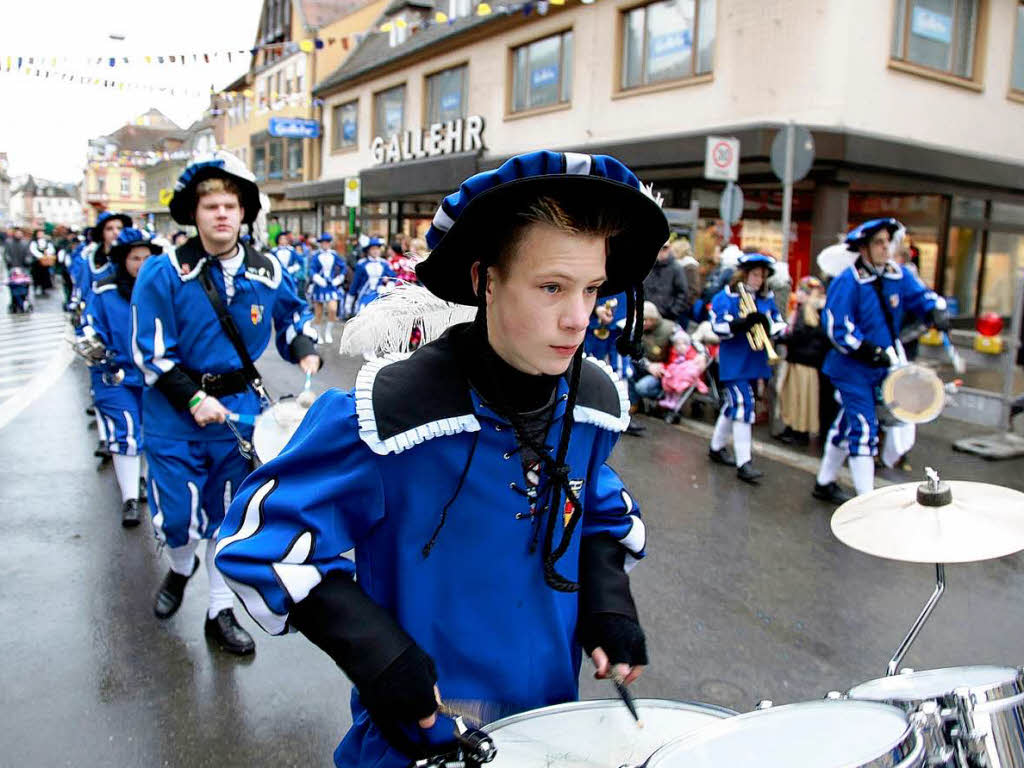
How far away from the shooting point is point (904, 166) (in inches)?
583

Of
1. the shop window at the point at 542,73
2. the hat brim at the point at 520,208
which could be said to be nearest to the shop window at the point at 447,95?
the shop window at the point at 542,73

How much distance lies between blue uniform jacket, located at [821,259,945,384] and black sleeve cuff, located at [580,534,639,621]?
4888 mm

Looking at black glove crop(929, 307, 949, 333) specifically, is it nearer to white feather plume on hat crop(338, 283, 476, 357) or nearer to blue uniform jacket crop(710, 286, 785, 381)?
blue uniform jacket crop(710, 286, 785, 381)

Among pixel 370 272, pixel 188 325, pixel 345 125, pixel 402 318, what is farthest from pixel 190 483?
pixel 345 125

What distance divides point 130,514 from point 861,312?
552 cm

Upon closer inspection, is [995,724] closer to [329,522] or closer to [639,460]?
[329,522]

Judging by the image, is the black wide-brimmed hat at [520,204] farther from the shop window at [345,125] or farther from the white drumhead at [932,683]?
the shop window at [345,125]

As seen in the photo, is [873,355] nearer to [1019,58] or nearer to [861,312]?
[861,312]

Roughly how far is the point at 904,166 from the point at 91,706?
1500cm

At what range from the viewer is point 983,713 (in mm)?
1846

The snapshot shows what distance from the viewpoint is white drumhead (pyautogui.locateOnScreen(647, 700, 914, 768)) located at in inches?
56.8

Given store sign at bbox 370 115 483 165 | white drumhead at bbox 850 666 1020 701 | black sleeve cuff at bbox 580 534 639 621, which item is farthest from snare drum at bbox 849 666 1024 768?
store sign at bbox 370 115 483 165

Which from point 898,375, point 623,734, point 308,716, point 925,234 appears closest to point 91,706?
point 308,716

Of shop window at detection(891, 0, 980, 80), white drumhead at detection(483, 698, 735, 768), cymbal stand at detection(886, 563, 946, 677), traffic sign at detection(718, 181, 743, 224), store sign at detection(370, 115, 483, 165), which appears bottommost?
cymbal stand at detection(886, 563, 946, 677)
